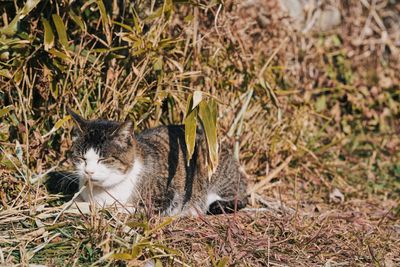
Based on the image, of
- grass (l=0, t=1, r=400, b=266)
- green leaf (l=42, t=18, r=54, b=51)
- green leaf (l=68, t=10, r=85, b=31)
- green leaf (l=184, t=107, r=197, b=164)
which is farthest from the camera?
green leaf (l=68, t=10, r=85, b=31)

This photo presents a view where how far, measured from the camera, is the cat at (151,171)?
386 cm

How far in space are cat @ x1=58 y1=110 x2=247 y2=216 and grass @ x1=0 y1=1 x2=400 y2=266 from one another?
0.67 ft

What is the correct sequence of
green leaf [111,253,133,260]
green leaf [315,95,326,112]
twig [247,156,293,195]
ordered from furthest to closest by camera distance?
green leaf [315,95,326,112] → twig [247,156,293,195] → green leaf [111,253,133,260]

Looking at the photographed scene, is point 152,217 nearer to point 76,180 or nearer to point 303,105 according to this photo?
point 76,180

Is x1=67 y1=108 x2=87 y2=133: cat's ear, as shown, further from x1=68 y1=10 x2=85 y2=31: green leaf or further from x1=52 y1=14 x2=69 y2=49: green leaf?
x1=68 y1=10 x2=85 y2=31: green leaf

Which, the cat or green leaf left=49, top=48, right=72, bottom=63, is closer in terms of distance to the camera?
the cat

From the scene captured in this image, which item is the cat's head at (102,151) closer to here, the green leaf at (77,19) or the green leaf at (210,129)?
the green leaf at (210,129)

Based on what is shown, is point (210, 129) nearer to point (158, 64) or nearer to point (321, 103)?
point (158, 64)

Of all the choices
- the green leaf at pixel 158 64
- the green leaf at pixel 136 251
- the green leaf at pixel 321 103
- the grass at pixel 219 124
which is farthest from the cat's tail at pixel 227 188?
the green leaf at pixel 321 103

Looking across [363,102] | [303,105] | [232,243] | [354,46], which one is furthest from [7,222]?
[354,46]

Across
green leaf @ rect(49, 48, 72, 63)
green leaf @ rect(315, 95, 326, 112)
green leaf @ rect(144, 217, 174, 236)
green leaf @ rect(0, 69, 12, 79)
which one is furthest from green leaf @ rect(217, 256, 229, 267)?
green leaf @ rect(315, 95, 326, 112)

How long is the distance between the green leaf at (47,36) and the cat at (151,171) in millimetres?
608

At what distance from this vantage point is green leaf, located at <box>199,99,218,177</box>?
402cm

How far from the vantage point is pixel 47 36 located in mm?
4293
